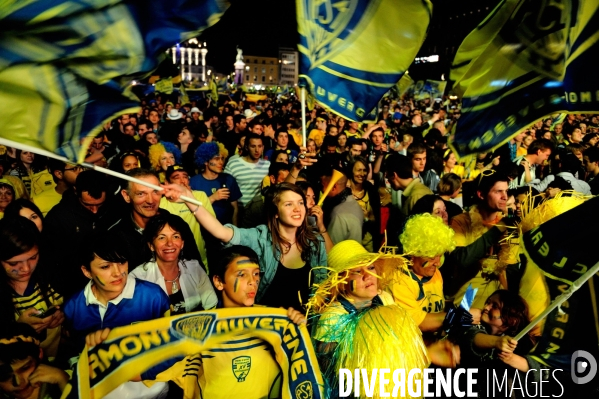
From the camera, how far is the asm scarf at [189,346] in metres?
2.56

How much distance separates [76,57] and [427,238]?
2.58 m

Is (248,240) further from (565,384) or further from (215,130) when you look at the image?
(215,130)

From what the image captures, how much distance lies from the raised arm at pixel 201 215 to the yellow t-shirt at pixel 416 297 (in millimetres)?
1270

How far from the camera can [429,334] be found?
324cm

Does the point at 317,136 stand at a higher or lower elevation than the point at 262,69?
lower

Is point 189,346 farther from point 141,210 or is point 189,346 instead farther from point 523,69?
point 523,69

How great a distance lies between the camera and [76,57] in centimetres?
304

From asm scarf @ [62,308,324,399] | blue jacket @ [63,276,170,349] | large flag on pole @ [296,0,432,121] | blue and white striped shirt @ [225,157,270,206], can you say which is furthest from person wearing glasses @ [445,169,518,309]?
blue and white striped shirt @ [225,157,270,206]

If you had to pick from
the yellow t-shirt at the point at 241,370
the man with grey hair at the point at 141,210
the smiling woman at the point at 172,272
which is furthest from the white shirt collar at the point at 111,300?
the man with grey hair at the point at 141,210

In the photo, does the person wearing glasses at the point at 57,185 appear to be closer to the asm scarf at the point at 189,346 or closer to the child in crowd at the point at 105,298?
the child in crowd at the point at 105,298

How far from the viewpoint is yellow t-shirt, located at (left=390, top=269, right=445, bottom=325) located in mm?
3418

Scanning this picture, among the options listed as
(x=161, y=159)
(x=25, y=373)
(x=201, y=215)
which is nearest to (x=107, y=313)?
(x=25, y=373)

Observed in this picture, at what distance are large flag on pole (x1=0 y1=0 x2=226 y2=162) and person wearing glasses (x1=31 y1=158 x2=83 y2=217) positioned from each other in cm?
225

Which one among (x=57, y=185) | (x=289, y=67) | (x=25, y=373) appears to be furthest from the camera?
(x=289, y=67)
